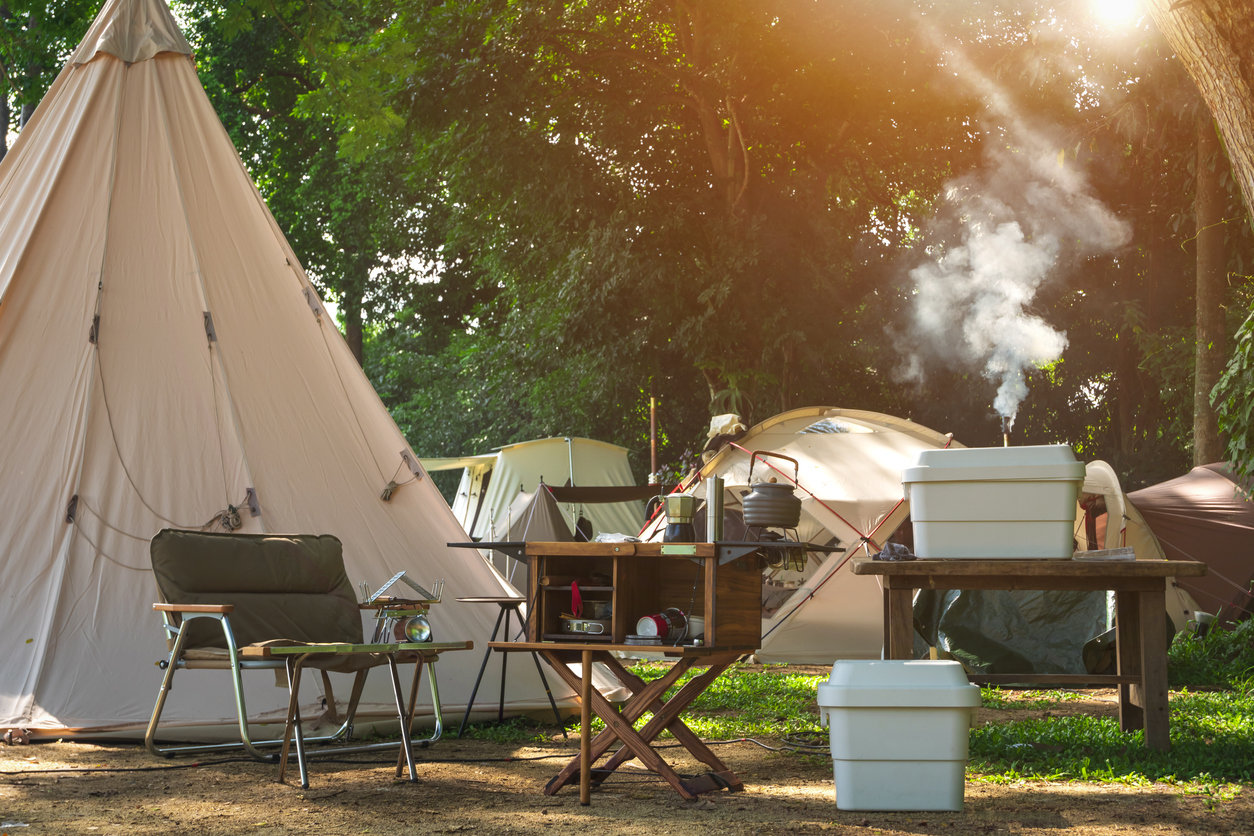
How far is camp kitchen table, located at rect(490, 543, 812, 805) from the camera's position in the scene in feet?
13.4

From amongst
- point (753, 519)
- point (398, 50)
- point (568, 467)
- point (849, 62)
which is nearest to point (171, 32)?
point (398, 50)

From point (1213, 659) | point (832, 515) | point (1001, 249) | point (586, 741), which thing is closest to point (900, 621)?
point (586, 741)

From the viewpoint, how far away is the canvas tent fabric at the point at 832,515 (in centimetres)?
913

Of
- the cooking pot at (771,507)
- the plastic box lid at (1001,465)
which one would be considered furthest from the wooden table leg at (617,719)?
the plastic box lid at (1001,465)

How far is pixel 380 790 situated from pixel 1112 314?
39.5 feet

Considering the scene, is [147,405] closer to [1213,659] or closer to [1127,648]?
[1127,648]

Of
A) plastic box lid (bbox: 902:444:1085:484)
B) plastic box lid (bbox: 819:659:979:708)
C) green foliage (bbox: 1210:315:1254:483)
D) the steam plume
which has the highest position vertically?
the steam plume

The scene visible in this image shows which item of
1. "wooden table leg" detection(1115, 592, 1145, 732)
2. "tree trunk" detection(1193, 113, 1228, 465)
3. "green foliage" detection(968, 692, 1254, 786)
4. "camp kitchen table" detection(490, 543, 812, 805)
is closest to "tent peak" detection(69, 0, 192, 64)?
"camp kitchen table" detection(490, 543, 812, 805)

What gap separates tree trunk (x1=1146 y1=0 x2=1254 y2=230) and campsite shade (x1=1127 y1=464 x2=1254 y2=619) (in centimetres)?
604

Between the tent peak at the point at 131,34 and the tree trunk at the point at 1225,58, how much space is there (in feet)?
16.7

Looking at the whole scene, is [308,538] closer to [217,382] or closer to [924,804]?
[217,382]

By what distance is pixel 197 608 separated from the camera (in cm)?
459

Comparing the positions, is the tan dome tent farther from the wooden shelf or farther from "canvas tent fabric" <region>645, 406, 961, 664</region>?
the wooden shelf

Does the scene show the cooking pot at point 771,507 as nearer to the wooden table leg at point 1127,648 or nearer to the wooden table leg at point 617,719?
the wooden table leg at point 617,719
